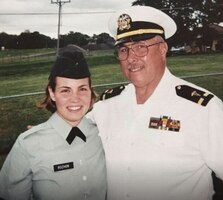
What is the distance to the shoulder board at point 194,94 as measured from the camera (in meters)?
1.43

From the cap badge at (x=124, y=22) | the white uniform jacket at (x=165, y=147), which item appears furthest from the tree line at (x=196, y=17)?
the white uniform jacket at (x=165, y=147)

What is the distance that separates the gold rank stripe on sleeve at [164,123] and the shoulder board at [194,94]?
124 mm

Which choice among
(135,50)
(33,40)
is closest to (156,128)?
(135,50)

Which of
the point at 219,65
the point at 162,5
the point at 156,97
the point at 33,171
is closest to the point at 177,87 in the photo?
the point at 156,97

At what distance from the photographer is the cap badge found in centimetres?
165

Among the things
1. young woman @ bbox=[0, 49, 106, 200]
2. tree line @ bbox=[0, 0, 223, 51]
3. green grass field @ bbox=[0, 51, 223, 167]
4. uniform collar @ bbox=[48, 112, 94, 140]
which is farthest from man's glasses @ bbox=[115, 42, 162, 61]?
tree line @ bbox=[0, 0, 223, 51]

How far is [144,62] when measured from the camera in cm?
157

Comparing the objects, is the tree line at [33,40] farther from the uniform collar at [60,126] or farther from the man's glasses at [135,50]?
the uniform collar at [60,126]

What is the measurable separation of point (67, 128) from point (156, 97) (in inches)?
17.7

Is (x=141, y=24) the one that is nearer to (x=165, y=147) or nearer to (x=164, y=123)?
(x=164, y=123)

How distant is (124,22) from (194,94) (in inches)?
20.4

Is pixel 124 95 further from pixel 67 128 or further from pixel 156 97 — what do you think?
pixel 67 128

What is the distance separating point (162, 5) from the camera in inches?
291

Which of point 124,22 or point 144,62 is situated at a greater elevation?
point 124,22
